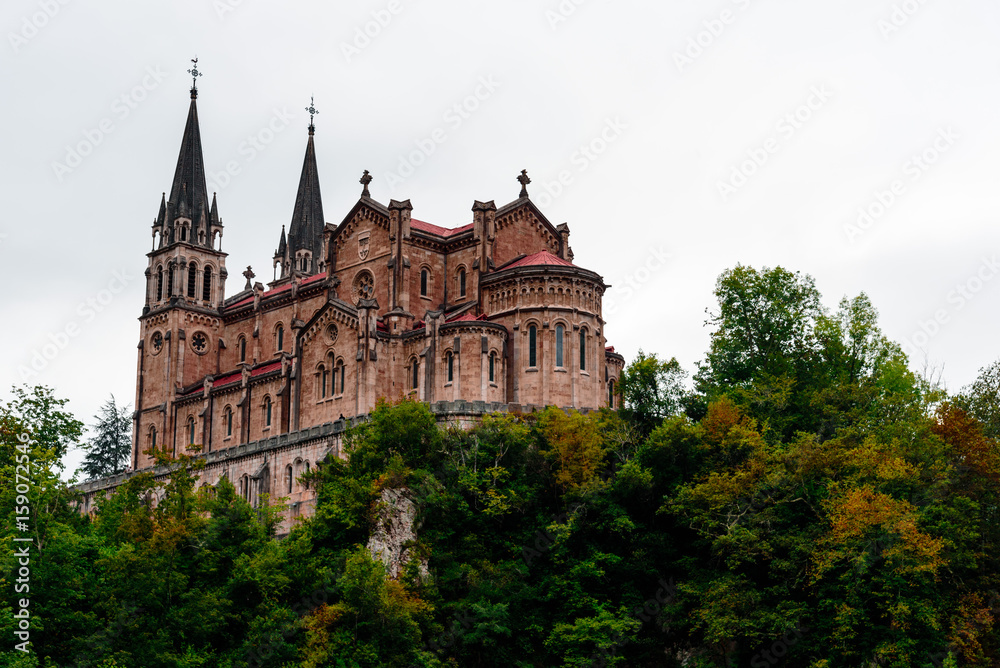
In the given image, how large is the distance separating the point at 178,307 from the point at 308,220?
25757 mm

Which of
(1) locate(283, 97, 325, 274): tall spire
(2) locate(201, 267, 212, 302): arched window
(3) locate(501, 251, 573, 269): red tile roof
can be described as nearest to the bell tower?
(2) locate(201, 267, 212, 302): arched window

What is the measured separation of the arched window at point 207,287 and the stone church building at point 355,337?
97 millimetres

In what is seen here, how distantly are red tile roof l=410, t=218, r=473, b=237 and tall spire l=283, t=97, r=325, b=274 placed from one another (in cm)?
3157

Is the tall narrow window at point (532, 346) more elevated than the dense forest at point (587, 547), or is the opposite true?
the tall narrow window at point (532, 346)

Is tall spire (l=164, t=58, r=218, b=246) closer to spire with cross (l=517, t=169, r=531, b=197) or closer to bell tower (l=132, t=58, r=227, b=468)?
bell tower (l=132, t=58, r=227, b=468)

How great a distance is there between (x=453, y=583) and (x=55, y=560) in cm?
1687

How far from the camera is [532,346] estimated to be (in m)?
76.1

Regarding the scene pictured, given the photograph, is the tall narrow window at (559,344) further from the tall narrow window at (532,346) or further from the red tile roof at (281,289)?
the red tile roof at (281,289)

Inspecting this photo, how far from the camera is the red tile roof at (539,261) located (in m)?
77.6

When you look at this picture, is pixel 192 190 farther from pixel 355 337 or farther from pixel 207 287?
pixel 355 337

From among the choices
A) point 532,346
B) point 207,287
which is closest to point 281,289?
point 207,287

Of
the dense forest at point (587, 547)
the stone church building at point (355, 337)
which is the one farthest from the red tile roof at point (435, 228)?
the dense forest at point (587, 547)

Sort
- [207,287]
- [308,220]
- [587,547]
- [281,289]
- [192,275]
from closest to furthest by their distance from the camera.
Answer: [587,547] < [281,289] < [192,275] < [207,287] < [308,220]

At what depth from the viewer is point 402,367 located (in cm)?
7800
